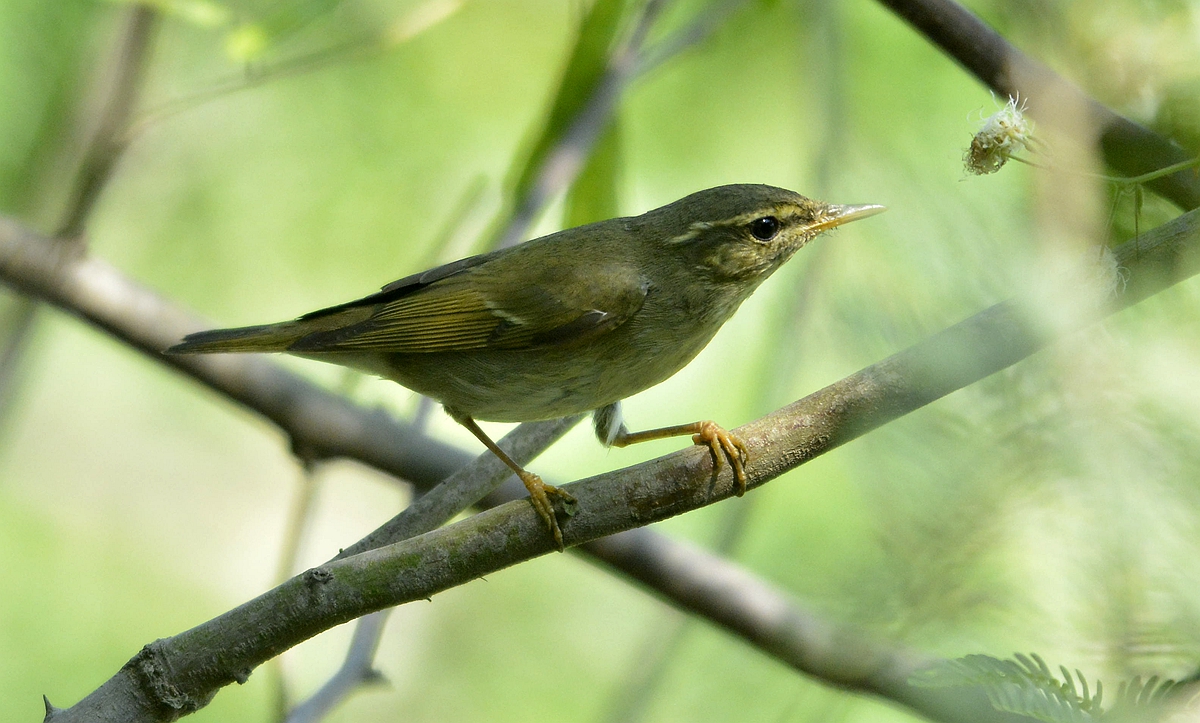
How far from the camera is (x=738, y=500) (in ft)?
10.2

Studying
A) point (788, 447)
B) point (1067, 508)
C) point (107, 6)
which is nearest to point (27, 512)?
point (107, 6)

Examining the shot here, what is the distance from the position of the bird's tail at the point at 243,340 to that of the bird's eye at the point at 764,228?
1.52 meters

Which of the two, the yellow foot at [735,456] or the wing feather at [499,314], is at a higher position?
the wing feather at [499,314]

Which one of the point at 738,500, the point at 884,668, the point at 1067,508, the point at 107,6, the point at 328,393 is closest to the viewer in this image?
the point at 1067,508

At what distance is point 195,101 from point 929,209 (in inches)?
110

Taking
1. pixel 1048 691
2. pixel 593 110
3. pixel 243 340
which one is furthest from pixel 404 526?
pixel 593 110

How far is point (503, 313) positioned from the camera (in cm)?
335

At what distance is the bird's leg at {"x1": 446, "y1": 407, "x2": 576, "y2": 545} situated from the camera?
1.94m

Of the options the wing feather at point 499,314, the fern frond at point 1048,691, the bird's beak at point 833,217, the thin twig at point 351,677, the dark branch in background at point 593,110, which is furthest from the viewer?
the dark branch in background at point 593,110

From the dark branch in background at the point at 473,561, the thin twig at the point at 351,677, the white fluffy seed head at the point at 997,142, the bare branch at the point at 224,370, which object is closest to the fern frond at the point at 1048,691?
the dark branch in background at the point at 473,561

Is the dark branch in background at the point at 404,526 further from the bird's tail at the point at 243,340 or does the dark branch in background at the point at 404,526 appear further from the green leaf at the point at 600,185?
the green leaf at the point at 600,185

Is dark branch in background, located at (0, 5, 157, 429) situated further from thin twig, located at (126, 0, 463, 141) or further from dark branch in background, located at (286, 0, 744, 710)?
dark branch in background, located at (286, 0, 744, 710)

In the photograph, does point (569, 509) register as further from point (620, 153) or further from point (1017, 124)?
point (620, 153)

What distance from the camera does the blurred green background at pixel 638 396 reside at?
1007 millimetres
